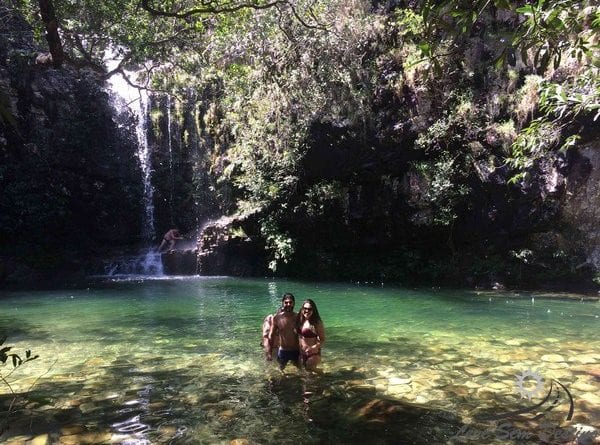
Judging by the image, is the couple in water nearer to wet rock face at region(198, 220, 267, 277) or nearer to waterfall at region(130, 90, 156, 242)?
wet rock face at region(198, 220, 267, 277)

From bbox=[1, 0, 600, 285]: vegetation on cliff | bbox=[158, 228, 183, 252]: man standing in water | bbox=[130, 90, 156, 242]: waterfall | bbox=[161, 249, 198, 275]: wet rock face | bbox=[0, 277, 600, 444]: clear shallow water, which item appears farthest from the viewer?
bbox=[130, 90, 156, 242]: waterfall

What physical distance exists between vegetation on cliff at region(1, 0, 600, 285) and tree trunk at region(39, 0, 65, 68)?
659cm

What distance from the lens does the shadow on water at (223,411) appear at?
13.9 feet

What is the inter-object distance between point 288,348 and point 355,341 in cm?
223

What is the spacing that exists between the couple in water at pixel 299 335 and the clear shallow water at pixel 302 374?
0.63 ft

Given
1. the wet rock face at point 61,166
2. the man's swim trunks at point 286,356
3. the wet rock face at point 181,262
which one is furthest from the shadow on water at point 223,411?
the wet rock face at point 61,166

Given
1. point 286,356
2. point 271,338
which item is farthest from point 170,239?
point 286,356

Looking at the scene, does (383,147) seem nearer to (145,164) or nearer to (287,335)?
(287,335)

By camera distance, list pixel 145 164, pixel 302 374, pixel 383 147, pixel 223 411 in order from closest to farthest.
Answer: pixel 223 411 → pixel 302 374 → pixel 383 147 → pixel 145 164

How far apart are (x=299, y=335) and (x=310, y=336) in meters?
0.16

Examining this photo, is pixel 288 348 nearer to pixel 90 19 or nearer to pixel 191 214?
pixel 90 19

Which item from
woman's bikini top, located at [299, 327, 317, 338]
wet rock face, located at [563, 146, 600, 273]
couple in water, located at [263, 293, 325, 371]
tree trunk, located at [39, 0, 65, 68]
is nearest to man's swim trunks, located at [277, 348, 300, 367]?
couple in water, located at [263, 293, 325, 371]

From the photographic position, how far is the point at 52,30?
5965 millimetres

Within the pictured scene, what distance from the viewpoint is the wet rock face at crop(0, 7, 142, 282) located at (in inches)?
774
